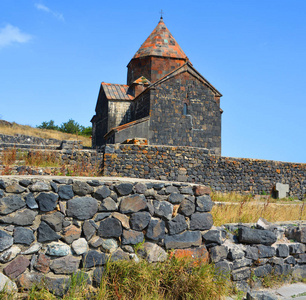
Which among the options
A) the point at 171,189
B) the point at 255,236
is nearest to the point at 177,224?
the point at 171,189

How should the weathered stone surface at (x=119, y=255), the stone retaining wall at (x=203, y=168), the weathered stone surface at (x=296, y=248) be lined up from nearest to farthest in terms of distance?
1. the weathered stone surface at (x=119, y=255)
2. the weathered stone surface at (x=296, y=248)
3. the stone retaining wall at (x=203, y=168)

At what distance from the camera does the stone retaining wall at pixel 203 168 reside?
11.7 metres

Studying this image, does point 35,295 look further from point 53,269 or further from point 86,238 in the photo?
point 86,238

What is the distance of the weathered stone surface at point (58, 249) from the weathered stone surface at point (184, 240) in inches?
49.0

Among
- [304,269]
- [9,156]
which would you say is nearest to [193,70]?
[9,156]

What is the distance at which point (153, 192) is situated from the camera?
13.2 feet

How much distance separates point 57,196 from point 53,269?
0.78m

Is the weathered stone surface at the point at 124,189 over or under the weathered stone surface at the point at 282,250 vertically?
over

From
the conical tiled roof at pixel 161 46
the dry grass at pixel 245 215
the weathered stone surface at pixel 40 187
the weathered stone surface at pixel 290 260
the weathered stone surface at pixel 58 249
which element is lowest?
the weathered stone surface at pixel 290 260

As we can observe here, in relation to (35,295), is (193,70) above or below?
above

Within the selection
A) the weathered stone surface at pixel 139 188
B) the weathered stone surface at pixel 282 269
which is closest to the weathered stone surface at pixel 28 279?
the weathered stone surface at pixel 139 188

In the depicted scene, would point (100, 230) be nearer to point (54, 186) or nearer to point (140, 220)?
point (140, 220)

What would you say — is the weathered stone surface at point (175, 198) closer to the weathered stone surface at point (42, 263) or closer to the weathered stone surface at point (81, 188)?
the weathered stone surface at point (81, 188)

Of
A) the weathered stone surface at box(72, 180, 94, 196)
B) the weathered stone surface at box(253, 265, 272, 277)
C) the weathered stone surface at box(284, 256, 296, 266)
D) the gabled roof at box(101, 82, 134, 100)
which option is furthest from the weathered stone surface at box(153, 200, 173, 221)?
the gabled roof at box(101, 82, 134, 100)
